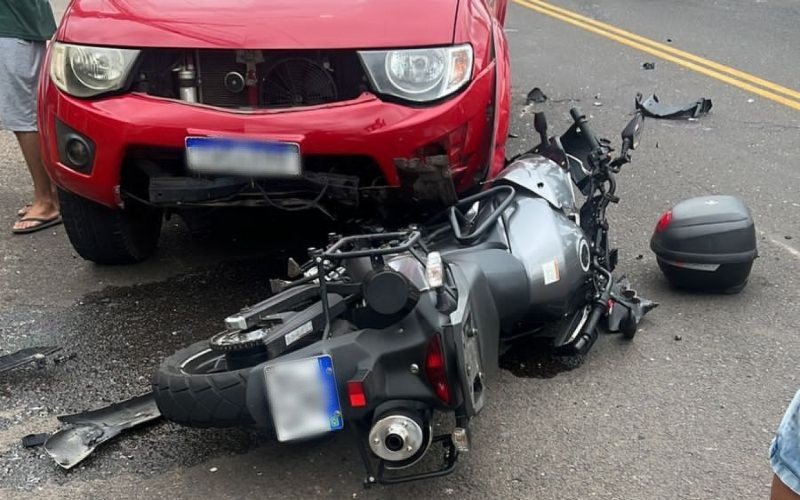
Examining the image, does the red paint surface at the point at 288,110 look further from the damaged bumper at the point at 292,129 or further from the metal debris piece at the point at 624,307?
the metal debris piece at the point at 624,307

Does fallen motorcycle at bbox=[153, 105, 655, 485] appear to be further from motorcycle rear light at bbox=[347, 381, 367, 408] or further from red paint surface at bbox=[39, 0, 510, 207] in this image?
red paint surface at bbox=[39, 0, 510, 207]

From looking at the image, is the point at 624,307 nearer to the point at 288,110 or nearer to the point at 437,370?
the point at 437,370

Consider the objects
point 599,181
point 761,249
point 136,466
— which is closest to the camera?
point 136,466

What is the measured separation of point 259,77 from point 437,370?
1.45 metres

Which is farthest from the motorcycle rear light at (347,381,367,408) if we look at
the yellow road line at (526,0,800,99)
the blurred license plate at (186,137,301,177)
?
the yellow road line at (526,0,800,99)

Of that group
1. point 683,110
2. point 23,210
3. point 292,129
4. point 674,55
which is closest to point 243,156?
point 292,129

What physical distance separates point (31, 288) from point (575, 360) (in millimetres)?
2346

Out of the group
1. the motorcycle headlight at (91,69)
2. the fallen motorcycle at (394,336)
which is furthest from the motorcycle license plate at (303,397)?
the motorcycle headlight at (91,69)

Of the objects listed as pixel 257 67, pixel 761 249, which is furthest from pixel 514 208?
pixel 761 249

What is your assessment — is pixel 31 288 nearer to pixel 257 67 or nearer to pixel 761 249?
pixel 257 67

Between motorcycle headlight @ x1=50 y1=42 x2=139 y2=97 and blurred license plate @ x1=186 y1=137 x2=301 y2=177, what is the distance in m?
0.39

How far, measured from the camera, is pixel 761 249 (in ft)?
14.5

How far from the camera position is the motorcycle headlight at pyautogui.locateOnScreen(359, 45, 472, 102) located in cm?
325

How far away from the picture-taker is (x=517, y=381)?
327 cm
